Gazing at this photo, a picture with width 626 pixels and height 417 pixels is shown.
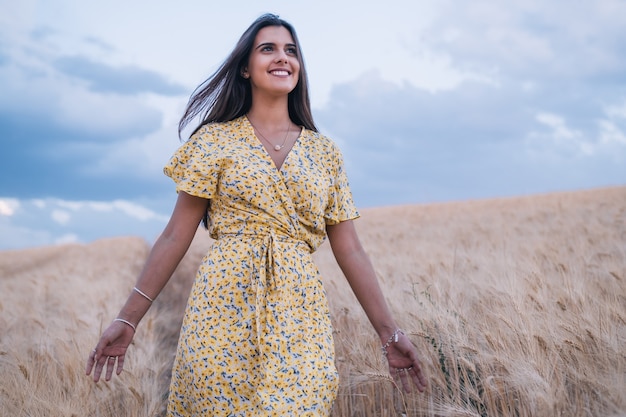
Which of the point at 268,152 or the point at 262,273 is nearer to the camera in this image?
the point at 262,273

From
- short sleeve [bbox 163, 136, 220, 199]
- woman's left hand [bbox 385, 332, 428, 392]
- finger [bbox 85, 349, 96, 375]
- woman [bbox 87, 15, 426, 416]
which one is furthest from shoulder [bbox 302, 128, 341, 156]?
finger [bbox 85, 349, 96, 375]

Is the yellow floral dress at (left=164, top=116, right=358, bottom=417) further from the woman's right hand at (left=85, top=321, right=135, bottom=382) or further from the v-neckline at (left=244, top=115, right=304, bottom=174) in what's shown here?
the woman's right hand at (left=85, top=321, right=135, bottom=382)

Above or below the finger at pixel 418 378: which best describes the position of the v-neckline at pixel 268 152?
above

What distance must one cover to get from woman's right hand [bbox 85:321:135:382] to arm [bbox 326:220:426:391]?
844 millimetres

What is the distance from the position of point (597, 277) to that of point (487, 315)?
104 cm

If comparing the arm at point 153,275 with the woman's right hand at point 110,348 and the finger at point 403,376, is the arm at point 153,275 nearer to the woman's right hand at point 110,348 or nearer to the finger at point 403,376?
the woman's right hand at point 110,348

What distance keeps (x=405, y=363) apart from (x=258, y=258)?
2.38 feet

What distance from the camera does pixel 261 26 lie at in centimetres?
236

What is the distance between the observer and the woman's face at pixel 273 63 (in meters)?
2.26

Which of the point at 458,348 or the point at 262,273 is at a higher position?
the point at 262,273

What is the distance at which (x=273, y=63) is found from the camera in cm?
227

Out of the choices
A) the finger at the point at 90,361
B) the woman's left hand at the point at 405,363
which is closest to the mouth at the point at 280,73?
the woman's left hand at the point at 405,363

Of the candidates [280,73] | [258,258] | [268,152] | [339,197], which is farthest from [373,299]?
[280,73]

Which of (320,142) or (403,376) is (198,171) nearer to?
(320,142)
